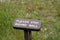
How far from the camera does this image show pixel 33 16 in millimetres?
5113

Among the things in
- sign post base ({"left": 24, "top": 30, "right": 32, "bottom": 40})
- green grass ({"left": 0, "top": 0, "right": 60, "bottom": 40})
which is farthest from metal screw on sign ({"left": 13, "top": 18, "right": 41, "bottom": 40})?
green grass ({"left": 0, "top": 0, "right": 60, "bottom": 40})

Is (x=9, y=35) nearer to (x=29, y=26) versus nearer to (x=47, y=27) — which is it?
(x=47, y=27)

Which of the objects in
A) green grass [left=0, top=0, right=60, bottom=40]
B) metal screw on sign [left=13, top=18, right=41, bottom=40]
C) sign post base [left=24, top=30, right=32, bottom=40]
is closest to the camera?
metal screw on sign [left=13, top=18, right=41, bottom=40]

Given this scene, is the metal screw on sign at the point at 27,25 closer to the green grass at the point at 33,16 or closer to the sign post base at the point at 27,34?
the sign post base at the point at 27,34

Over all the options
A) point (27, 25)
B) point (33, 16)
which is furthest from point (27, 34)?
point (33, 16)

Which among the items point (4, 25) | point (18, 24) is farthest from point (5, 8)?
point (18, 24)

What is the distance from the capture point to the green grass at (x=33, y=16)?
4.36 metres

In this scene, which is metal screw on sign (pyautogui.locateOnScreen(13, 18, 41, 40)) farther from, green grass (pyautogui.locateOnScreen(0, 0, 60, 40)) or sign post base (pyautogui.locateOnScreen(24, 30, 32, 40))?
green grass (pyautogui.locateOnScreen(0, 0, 60, 40))

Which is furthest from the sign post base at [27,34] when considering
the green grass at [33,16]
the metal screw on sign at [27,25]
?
the green grass at [33,16]

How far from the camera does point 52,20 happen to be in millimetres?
5008

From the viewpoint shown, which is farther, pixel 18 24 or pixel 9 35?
pixel 9 35

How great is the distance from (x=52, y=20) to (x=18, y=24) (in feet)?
6.37

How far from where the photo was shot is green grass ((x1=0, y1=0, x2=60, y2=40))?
436 centimetres

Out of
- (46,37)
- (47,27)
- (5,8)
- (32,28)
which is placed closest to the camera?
(32,28)
